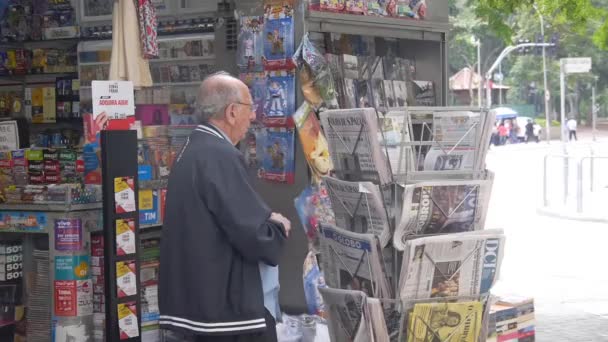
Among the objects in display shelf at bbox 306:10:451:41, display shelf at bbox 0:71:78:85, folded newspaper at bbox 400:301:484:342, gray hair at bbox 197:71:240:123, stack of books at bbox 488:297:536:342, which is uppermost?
display shelf at bbox 306:10:451:41

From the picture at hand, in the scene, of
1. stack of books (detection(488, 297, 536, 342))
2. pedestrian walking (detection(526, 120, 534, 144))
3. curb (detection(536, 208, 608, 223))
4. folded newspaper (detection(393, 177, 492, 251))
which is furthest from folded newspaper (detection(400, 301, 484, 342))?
pedestrian walking (detection(526, 120, 534, 144))

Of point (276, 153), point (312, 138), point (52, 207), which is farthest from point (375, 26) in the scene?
point (52, 207)

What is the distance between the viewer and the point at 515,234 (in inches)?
587

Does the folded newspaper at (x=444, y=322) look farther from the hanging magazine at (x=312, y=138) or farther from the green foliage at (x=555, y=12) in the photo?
the green foliage at (x=555, y=12)

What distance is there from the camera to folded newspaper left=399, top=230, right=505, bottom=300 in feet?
13.5

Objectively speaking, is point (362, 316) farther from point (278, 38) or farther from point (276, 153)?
point (278, 38)

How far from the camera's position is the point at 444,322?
4.22 m

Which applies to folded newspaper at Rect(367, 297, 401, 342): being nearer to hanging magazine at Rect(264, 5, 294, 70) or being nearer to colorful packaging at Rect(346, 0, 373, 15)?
hanging magazine at Rect(264, 5, 294, 70)

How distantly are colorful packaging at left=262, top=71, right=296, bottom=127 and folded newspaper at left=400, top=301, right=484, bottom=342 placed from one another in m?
2.02

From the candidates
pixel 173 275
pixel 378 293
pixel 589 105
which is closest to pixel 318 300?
pixel 378 293

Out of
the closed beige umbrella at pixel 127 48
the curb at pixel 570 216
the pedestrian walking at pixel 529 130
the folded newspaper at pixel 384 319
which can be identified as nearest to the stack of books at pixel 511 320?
the folded newspaper at pixel 384 319

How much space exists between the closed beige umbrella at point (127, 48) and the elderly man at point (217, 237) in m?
1.99

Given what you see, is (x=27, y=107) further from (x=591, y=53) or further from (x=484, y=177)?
(x=591, y=53)

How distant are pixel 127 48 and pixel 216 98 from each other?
6.84ft
